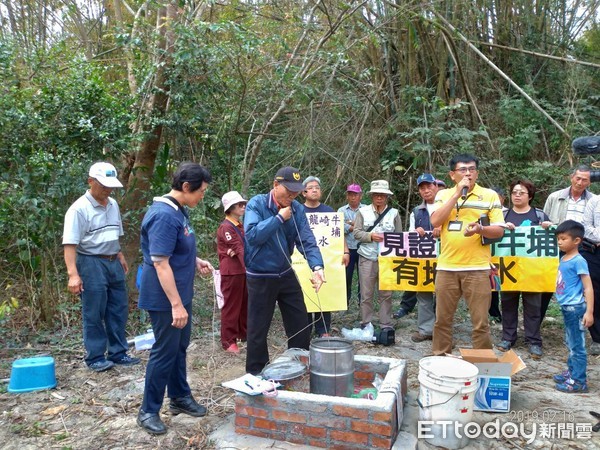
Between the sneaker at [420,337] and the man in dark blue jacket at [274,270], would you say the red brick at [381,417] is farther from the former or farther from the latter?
the sneaker at [420,337]

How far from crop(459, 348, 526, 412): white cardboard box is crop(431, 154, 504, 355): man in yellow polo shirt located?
0.53m

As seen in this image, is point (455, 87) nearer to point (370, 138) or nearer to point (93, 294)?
point (370, 138)

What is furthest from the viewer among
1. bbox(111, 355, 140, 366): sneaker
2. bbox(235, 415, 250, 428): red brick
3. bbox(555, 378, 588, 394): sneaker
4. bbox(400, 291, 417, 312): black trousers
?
bbox(400, 291, 417, 312): black trousers

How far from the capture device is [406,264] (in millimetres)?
5414

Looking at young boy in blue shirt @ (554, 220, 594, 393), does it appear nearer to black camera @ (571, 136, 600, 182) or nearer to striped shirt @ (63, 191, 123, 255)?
black camera @ (571, 136, 600, 182)

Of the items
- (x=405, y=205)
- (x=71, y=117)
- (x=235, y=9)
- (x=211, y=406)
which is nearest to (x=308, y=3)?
(x=235, y=9)

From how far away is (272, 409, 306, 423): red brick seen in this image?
10.2ft

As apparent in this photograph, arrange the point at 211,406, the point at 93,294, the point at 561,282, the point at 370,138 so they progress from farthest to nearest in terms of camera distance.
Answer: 1. the point at 370,138
2. the point at 93,294
3. the point at 561,282
4. the point at 211,406

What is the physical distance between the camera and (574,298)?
12.7 feet

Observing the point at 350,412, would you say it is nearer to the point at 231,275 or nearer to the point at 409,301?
the point at 231,275

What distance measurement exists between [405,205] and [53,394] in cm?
681

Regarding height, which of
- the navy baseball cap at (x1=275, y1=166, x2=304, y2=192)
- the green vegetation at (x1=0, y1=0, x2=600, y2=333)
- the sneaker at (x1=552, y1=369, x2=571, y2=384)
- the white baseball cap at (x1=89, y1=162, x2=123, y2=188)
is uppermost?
the green vegetation at (x1=0, y1=0, x2=600, y2=333)

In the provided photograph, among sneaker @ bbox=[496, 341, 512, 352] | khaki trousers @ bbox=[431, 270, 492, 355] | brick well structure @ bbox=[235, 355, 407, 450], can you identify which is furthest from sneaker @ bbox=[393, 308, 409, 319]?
brick well structure @ bbox=[235, 355, 407, 450]

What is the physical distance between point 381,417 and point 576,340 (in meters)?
1.97
